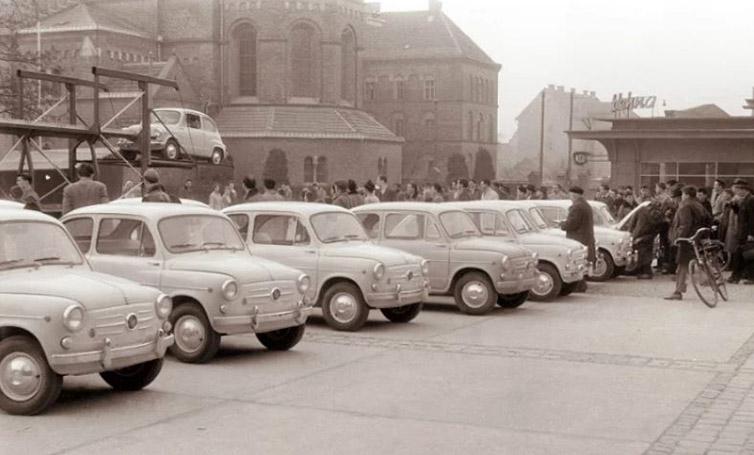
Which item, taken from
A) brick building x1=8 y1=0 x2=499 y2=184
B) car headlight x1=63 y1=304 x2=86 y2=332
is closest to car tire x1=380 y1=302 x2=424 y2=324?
car headlight x1=63 y1=304 x2=86 y2=332

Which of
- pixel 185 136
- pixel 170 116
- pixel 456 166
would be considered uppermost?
pixel 170 116

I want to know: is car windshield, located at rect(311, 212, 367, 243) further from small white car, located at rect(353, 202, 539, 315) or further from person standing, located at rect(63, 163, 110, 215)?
person standing, located at rect(63, 163, 110, 215)

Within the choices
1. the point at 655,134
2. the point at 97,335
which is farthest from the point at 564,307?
the point at 655,134

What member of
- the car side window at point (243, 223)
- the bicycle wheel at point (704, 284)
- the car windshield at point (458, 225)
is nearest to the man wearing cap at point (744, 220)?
the bicycle wheel at point (704, 284)

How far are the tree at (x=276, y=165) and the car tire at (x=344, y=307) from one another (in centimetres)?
4877

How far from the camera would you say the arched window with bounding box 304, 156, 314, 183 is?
211 ft

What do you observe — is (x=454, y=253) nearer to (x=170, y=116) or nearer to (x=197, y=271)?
(x=197, y=271)

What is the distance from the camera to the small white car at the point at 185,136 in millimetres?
30547

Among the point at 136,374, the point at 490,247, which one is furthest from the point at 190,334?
the point at 490,247

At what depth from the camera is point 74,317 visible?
8.57m

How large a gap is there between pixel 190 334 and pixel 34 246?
2.12m

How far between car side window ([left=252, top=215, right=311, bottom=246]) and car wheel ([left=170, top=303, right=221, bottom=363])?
3.19m

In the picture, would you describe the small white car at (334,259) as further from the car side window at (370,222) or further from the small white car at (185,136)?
the small white car at (185,136)

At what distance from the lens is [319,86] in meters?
66.0
